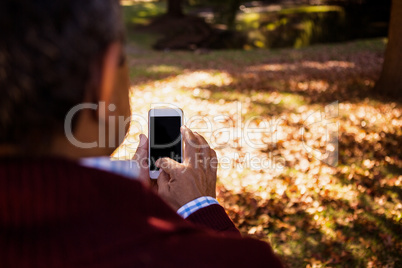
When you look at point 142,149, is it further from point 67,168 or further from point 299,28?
point 299,28

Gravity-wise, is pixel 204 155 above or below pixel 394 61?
below

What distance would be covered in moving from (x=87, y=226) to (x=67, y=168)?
0.13 m

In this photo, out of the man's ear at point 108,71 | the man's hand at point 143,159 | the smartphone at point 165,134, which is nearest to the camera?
the man's ear at point 108,71

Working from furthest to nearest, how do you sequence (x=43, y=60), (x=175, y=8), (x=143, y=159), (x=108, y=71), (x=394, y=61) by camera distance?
(x=175, y=8) → (x=394, y=61) → (x=143, y=159) → (x=108, y=71) → (x=43, y=60)

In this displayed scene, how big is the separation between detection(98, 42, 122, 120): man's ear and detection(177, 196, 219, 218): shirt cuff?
0.73m

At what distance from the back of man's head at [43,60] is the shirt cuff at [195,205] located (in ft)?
2.68

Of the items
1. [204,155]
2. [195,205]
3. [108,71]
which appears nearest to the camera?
[108,71]

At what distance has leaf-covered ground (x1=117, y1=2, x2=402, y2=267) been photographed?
4098mm

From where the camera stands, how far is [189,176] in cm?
173

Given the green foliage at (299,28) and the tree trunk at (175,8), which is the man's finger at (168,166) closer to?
the green foliage at (299,28)

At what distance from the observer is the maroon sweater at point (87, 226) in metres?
0.79

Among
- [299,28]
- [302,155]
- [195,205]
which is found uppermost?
[299,28]

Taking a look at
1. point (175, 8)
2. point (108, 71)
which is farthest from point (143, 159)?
point (175, 8)

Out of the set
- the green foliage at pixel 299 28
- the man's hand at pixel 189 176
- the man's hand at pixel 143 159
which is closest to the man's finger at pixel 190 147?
the man's hand at pixel 189 176
